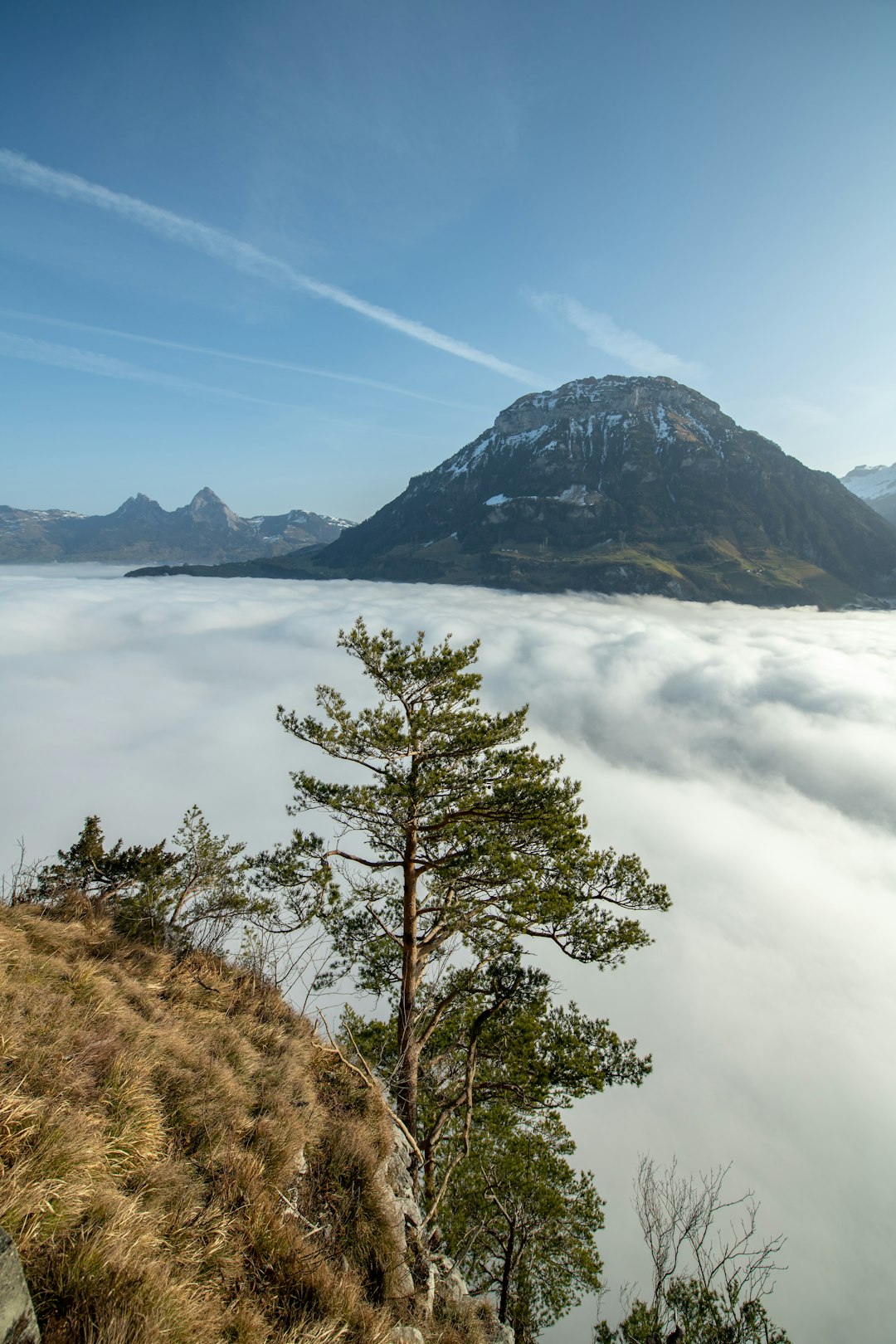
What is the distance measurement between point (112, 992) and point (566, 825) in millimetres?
10460

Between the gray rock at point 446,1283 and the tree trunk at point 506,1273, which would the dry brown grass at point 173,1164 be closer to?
the gray rock at point 446,1283

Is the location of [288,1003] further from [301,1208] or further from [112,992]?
[301,1208]

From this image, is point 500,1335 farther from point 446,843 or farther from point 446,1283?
point 446,843

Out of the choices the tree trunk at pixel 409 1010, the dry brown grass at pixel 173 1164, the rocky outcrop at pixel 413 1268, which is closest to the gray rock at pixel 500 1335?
the rocky outcrop at pixel 413 1268

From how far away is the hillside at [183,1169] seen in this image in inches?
173

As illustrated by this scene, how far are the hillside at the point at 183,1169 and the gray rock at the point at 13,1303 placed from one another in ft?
1.68

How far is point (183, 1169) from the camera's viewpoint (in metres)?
6.27

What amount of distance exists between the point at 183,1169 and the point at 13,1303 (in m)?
3.28

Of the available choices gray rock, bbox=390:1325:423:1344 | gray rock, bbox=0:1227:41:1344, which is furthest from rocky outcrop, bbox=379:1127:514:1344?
gray rock, bbox=0:1227:41:1344

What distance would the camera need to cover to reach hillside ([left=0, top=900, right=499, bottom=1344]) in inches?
173

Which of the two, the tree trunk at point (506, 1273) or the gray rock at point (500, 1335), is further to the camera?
the tree trunk at point (506, 1273)

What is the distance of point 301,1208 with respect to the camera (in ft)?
24.0

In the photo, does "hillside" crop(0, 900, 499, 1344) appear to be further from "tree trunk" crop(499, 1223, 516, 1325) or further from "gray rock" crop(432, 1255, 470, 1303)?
"tree trunk" crop(499, 1223, 516, 1325)

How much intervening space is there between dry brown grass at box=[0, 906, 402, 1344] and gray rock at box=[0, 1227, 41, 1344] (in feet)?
1.61
